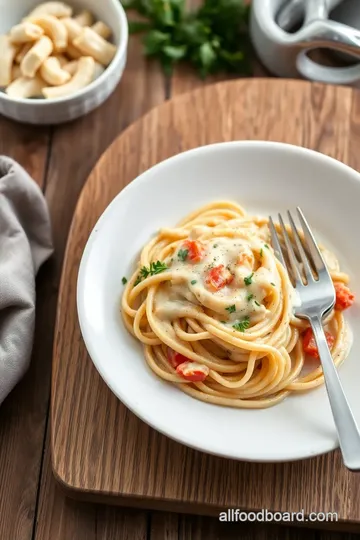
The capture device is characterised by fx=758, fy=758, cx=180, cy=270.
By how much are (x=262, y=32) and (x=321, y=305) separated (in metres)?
1.31

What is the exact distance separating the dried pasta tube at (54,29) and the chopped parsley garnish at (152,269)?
1.11m

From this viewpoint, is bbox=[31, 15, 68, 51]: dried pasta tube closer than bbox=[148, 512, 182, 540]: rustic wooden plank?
No

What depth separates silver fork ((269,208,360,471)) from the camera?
210 centimetres

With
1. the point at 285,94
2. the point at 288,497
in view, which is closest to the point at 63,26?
the point at 285,94

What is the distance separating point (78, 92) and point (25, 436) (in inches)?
52.5

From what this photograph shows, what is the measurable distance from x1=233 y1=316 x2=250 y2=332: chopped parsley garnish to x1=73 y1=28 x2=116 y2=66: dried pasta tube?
4.39ft

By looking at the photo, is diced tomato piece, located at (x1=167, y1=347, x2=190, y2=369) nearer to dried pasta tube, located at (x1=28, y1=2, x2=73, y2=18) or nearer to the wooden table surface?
the wooden table surface

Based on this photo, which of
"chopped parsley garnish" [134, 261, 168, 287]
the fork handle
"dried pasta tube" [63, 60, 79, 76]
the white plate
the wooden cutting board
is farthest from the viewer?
Answer: "dried pasta tube" [63, 60, 79, 76]

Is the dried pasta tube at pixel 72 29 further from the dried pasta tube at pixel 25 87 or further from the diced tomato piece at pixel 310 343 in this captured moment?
the diced tomato piece at pixel 310 343

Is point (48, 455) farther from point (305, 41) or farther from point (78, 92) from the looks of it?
point (305, 41)

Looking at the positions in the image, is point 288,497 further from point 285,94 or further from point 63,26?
point 63,26

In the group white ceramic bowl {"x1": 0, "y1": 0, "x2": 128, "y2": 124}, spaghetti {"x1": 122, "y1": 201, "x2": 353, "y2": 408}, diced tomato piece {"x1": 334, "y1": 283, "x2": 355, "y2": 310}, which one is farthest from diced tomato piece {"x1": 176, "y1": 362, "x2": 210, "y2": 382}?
white ceramic bowl {"x1": 0, "y1": 0, "x2": 128, "y2": 124}

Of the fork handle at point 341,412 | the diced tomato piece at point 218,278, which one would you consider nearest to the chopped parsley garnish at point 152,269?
the diced tomato piece at point 218,278

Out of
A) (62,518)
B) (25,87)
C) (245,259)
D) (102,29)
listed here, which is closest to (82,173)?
(25,87)
